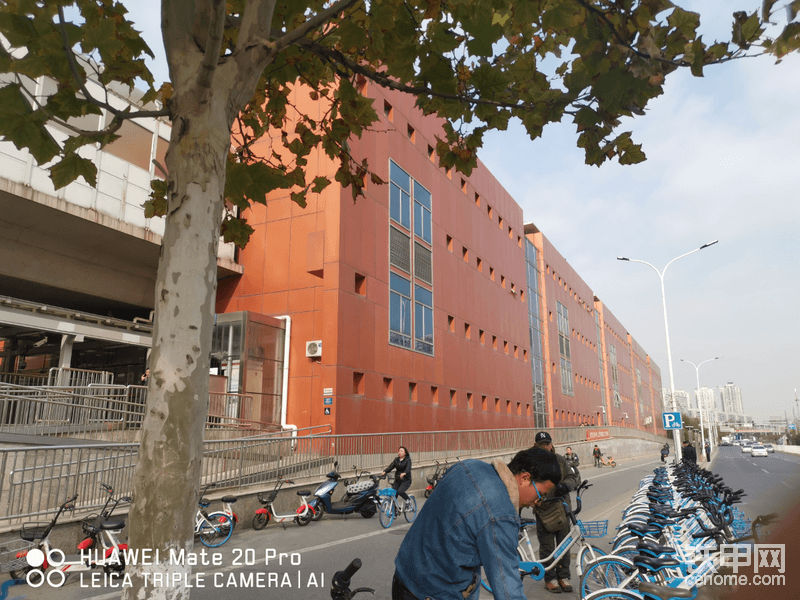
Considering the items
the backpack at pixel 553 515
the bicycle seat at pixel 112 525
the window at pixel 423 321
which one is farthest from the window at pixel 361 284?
the backpack at pixel 553 515

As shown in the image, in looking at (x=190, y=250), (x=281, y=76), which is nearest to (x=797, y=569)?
(x=190, y=250)

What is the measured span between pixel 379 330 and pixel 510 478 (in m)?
21.8

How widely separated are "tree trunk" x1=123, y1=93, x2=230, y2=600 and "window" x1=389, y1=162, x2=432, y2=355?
72.0 feet

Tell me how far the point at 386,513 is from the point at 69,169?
9.55m

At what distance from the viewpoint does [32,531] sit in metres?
7.39

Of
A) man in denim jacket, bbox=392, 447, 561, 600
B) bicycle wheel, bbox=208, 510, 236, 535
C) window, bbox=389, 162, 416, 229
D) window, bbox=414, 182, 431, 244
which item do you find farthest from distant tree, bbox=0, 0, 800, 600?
window, bbox=414, 182, 431, 244

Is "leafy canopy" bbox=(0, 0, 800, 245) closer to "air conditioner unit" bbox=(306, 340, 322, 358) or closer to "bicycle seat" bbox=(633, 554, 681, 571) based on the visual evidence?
"bicycle seat" bbox=(633, 554, 681, 571)

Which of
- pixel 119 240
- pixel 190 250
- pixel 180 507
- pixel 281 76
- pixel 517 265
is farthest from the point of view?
pixel 517 265

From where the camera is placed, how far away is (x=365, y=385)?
23.1m

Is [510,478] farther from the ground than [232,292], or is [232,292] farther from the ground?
[232,292]

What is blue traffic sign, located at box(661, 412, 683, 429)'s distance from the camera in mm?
21303

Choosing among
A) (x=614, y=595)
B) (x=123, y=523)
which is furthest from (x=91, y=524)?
(x=614, y=595)

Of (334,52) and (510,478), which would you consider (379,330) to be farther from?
(510,478)

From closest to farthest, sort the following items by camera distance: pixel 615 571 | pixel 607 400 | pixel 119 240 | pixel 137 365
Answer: pixel 615 571
pixel 119 240
pixel 137 365
pixel 607 400
